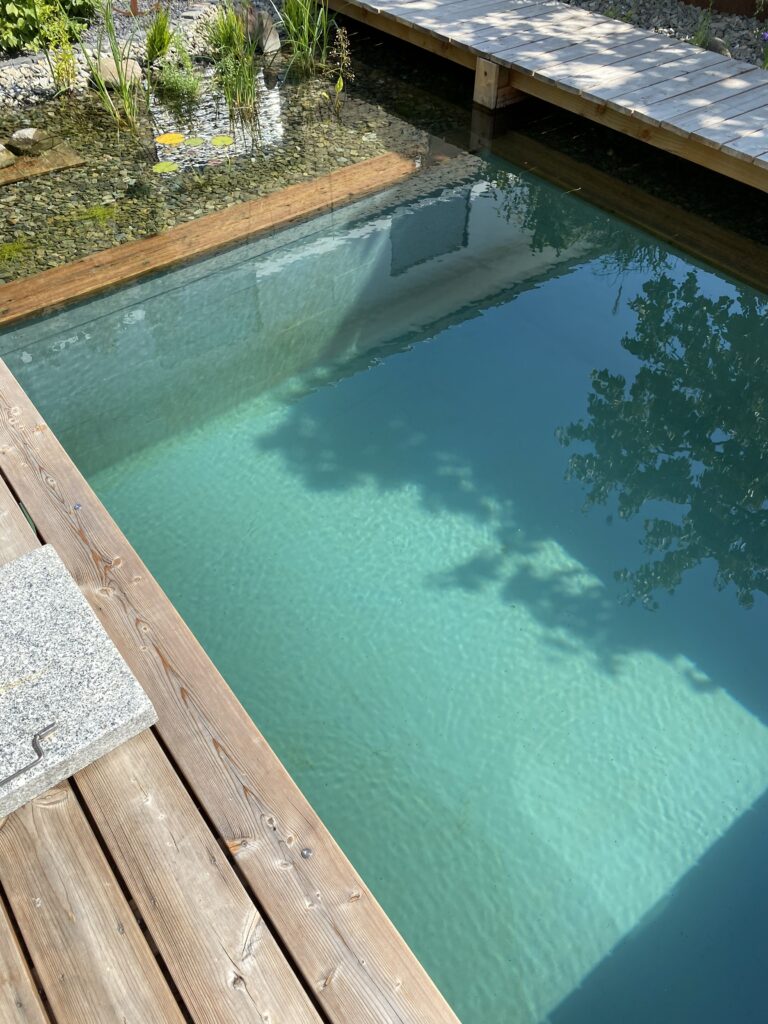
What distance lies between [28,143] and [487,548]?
3509mm

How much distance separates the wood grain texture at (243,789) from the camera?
4.65 feet

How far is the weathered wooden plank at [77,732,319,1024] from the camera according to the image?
139 centimetres

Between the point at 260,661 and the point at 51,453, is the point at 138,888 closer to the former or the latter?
the point at 260,661

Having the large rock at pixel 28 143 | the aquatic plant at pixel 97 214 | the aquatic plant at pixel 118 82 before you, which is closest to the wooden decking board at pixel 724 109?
the aquatic plant at pixel 97 214

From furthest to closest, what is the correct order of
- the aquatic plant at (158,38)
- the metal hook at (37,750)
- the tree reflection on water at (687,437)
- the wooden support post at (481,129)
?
the aquatic plant at (158,38) → the wooden support post at (481,129) → the tree reflection on water at (687,437) → the metal hook at (37,750)

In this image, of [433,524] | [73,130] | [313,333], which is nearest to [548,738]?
[433,524]

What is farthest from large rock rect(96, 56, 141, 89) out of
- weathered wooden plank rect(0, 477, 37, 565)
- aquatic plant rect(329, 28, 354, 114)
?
weathered wooden plank rect(0, 477, 37, 565)

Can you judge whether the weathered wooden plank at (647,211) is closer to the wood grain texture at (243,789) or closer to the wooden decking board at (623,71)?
the wooden decking board at (623,71)

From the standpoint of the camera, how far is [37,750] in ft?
5.32

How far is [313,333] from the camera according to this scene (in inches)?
141

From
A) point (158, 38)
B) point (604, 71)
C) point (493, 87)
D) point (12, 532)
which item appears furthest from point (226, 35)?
point (12, 532)

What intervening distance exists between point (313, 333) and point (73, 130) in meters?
2.31

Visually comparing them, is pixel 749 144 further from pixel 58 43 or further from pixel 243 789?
pixel 58 43

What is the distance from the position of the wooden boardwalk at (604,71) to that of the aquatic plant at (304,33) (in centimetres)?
33
